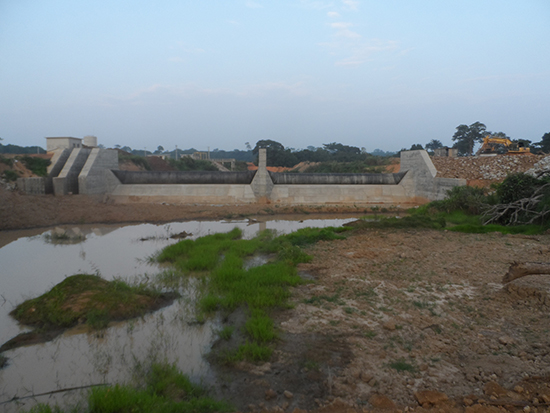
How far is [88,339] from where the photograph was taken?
15.7ft

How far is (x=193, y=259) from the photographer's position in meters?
8.08

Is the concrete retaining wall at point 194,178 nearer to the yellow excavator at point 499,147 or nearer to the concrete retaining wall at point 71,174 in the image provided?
the concrete retaining wall at point 71,174

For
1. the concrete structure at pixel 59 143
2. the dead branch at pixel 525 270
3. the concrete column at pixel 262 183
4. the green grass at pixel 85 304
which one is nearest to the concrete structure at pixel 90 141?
the concrete structure at pixel 59 143

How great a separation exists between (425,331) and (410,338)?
273mm

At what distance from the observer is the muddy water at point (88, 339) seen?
391 cm

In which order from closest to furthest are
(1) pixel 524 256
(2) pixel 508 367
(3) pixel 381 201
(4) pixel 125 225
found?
(2) pixel 508 367 < (1) pixel 524 256 < (4) pixel 125 225 < (3) pixel 381 201

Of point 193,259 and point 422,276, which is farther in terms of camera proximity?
point 193,259

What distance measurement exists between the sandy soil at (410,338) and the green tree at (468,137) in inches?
1537

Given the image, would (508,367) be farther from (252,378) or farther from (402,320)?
(252,378)

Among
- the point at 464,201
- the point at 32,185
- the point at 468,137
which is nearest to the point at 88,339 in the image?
the point at 464,201

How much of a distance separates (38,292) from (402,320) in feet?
19.0

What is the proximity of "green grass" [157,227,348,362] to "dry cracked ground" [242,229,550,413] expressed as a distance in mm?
293

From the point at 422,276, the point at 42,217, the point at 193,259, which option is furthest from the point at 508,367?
the point at 42,217

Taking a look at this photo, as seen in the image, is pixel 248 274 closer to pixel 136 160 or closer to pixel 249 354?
pixel 249 354
